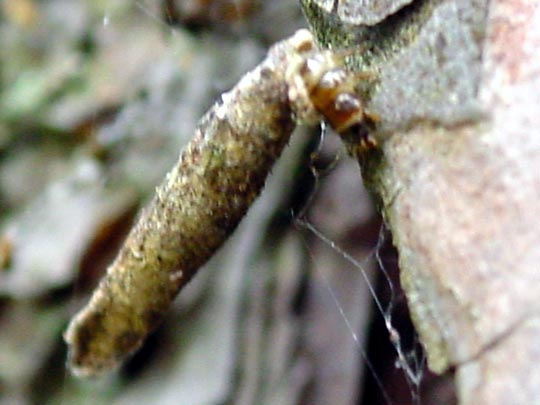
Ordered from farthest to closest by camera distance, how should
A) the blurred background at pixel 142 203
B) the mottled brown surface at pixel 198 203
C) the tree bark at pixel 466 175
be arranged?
1. the blurred background at pixel 142 203
2. the mottled brown surface at pixel 198 203
3. the tree bark at pixel 466 175

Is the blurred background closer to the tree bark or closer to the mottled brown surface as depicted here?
the mottled brown surface

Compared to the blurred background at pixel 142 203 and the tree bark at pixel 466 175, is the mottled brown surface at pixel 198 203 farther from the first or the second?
the blurred background at pixel 142 203

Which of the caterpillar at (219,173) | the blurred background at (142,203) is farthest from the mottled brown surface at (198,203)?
the blurred background at (142,203)

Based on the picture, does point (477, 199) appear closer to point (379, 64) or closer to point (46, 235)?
point (379, 64)

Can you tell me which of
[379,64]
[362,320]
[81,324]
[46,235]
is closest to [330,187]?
[362,320]

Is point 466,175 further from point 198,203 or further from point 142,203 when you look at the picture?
point 142,203

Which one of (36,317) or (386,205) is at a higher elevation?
(386,205)
